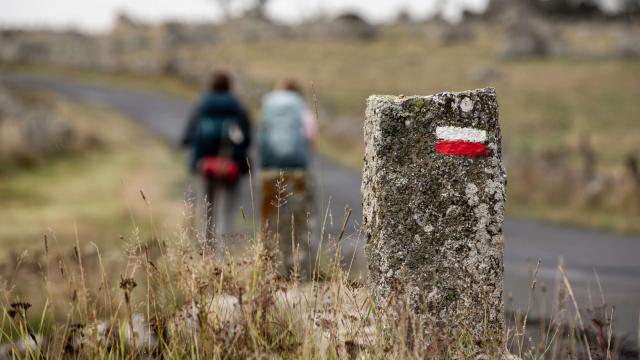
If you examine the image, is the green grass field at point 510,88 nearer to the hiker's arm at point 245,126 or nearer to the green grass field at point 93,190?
the green grass field at point 93,190

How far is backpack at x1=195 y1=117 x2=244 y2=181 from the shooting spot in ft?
27.0

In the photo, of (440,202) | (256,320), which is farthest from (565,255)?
(256,320)

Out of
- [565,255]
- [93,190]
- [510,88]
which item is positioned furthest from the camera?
[510,88]

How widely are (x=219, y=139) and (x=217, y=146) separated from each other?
0.10m

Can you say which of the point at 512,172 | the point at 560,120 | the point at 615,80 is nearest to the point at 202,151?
the point at 512,172

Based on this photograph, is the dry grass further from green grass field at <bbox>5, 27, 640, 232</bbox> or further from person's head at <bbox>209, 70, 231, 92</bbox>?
green grass field at <bbox>5, 27, 640, 232</bbox>

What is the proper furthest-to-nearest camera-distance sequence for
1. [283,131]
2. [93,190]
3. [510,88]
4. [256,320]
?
[510,88] → [93,190] → [283,131] → [256,320]

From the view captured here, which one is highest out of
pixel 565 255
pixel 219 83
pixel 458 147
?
pixel 219 83

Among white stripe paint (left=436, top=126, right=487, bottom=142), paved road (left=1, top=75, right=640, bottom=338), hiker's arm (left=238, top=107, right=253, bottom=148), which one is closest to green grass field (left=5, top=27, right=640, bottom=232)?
paved road (left=1, top=75, right=640, bottom=338)

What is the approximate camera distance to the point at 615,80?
35.0m

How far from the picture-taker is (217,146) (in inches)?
328

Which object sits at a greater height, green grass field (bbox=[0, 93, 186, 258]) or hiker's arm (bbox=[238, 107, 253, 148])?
hiker's arm (bbox=[238, 107, 253, 148])

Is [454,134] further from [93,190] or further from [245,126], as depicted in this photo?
[93,190]

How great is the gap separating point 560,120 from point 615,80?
896 cm
